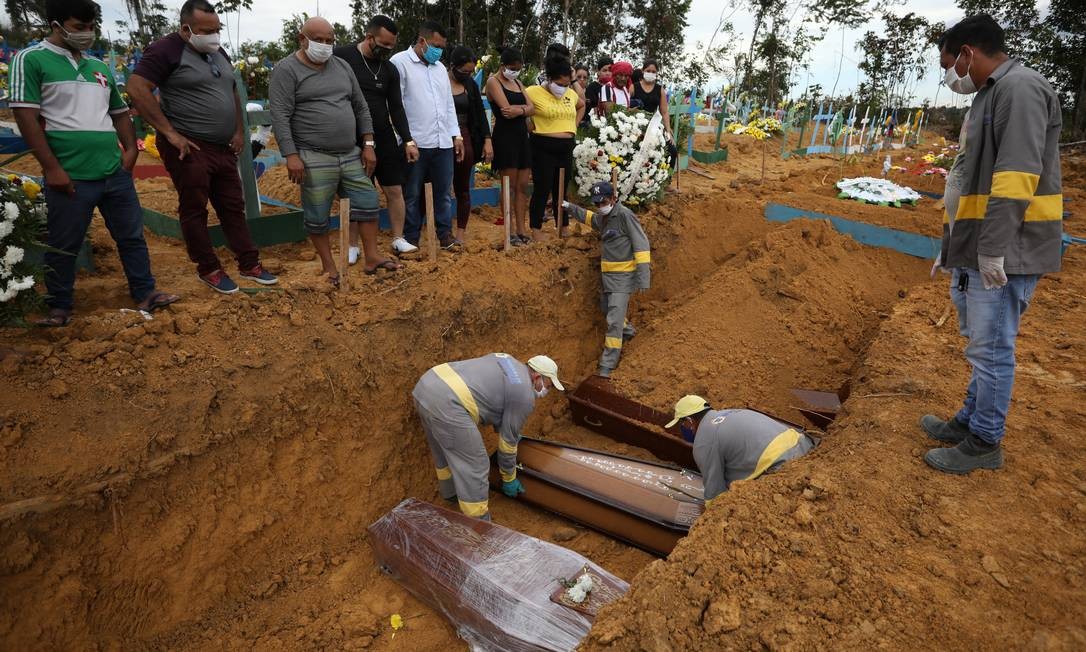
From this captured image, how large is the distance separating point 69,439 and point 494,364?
2.40 m

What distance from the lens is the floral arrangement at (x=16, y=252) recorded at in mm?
3219

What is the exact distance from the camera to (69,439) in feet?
10.6

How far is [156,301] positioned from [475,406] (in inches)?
90.6

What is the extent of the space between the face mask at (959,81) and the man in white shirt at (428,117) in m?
3.71

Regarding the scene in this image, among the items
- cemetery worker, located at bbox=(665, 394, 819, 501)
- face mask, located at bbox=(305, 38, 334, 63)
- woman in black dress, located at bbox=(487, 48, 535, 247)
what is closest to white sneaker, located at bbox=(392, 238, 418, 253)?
woman in black dress, located at bbox=(487, 48, 535, 247)

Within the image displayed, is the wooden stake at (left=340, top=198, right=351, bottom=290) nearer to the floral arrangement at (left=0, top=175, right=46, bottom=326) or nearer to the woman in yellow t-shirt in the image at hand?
the floral arrangement at (left=0, top=175, right=46, bottom=326)

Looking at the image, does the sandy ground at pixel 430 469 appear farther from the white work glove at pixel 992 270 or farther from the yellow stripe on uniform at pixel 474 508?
the white work glove at pixel 992 270

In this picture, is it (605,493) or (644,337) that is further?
(644,337)

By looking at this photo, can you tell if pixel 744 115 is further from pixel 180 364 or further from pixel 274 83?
pixel 180 364

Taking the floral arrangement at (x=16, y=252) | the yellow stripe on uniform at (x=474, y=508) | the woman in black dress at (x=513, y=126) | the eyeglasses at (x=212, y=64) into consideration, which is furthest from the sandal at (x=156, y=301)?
the woman in black dress at (x=513, y=126)

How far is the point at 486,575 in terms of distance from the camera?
3.24 metres

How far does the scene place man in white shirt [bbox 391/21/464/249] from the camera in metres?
5.08

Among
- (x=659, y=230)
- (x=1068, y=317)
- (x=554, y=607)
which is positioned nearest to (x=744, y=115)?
(x=659, y=230)

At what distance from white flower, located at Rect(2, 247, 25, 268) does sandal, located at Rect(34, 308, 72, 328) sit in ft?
1.78
